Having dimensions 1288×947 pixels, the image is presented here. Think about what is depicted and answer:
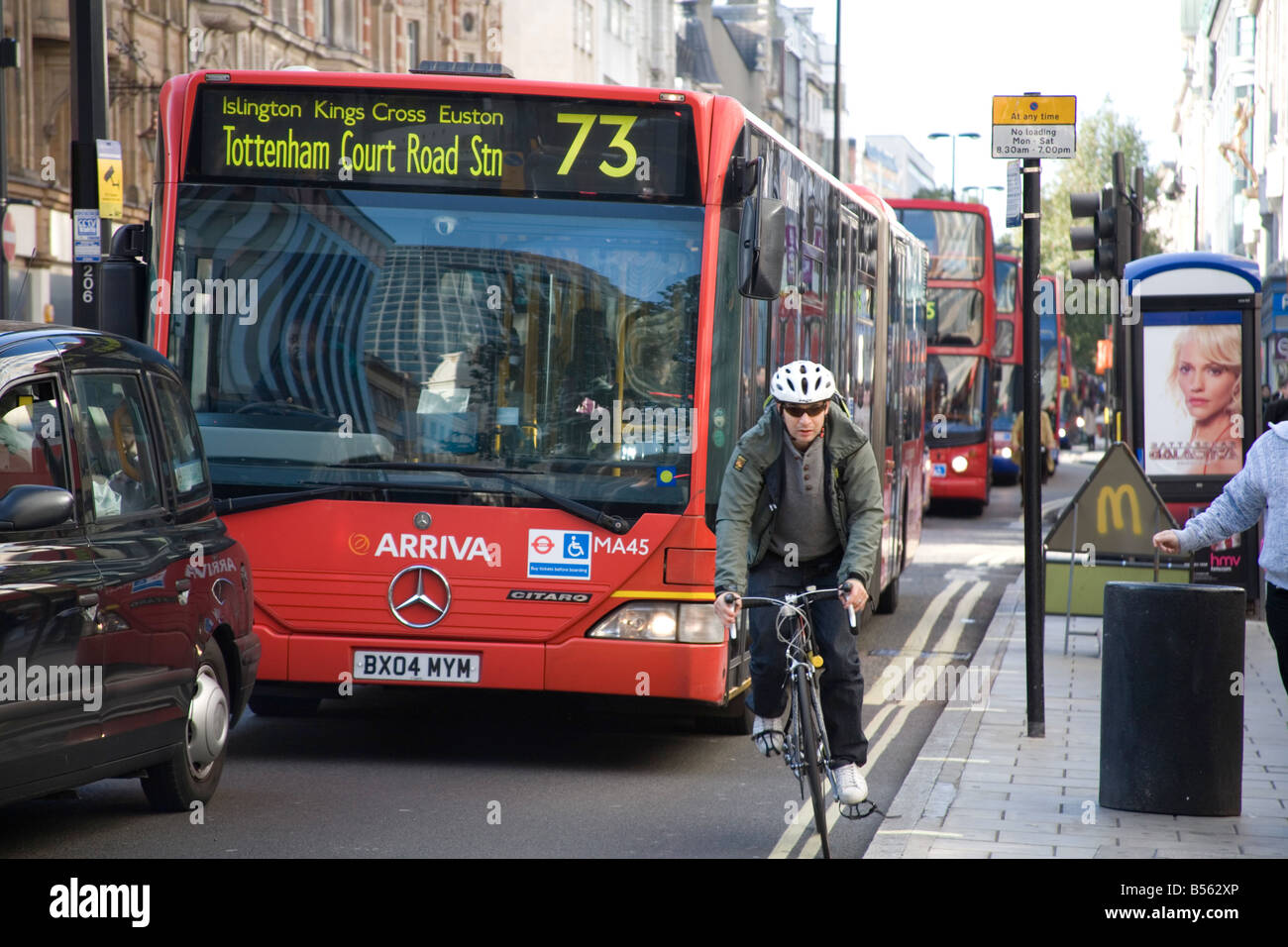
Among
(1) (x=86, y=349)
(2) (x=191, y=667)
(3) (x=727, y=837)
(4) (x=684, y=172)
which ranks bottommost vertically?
(3) (x=727, y=837)

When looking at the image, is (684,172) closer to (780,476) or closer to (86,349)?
(780,476)

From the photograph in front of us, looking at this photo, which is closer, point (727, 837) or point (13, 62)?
point (727, 837)

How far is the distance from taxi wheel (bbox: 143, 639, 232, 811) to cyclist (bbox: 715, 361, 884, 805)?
212 centimetres

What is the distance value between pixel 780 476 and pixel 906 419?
993cm

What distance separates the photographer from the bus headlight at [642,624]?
861 cm

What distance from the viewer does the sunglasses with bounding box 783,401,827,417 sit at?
7129 mm

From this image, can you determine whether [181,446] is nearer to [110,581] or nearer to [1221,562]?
[110,581]

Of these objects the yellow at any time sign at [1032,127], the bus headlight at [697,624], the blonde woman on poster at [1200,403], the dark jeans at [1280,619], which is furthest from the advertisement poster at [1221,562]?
the dark jeans at [1280,619]

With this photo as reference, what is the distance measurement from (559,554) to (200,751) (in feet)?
5.90

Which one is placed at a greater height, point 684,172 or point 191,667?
point 684,172

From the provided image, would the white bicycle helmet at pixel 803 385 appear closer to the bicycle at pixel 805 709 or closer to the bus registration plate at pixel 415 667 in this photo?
the bicycle at pixel 805 709

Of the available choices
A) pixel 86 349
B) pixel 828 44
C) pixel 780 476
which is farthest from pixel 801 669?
pixel 828 44

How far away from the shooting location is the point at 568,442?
861cm

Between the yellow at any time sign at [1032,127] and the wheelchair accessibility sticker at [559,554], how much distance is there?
10.1 feet
